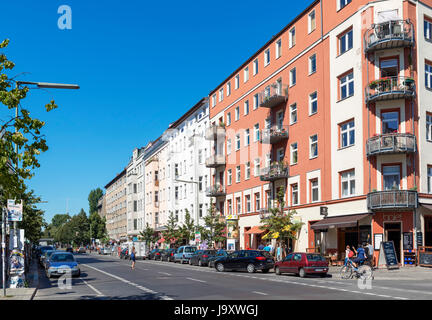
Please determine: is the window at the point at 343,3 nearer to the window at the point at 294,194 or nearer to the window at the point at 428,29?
the window at the point at 428,29

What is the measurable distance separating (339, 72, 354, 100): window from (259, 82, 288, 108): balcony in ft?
25.2

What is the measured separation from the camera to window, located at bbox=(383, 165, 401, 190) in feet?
103

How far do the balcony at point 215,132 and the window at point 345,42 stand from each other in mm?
22822

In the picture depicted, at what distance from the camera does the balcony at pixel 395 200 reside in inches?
1184

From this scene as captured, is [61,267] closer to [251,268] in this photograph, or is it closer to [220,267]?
[220,267]

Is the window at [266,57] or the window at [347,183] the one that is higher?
the window at [266,57]

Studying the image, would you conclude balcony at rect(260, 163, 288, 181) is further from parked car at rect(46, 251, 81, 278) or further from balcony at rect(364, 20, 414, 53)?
parked car at rect(46, 251, 81, 278)

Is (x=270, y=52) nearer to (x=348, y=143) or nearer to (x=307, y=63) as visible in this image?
(x=307, y=63)

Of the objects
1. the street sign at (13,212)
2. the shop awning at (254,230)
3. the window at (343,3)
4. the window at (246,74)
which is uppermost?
the window at (343,3)

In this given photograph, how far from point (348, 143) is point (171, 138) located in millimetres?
46426

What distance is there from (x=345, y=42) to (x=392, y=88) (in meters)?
5.81

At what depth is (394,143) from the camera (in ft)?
101

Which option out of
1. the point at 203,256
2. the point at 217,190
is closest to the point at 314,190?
the point at 203,256

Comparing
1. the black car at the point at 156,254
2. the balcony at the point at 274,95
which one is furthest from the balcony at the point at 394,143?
the black car at the point at 156,254
